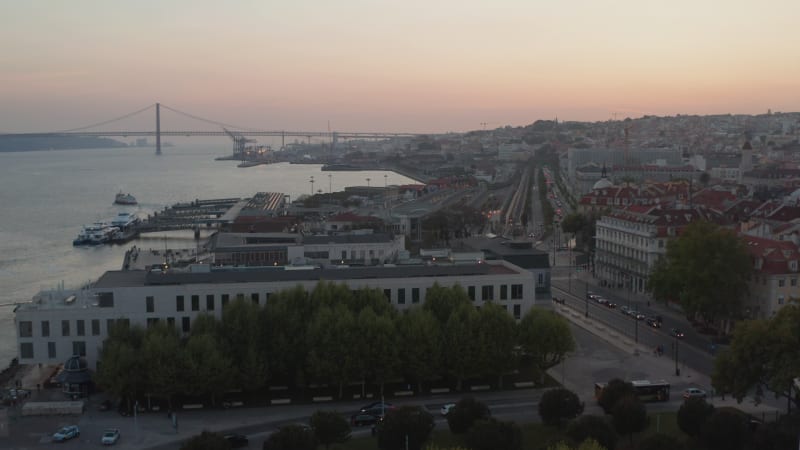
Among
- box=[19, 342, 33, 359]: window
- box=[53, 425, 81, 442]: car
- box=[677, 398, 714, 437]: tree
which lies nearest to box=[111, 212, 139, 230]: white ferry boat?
box=[19, 342, 33, 359]: window

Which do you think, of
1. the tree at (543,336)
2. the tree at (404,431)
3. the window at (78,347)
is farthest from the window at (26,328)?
the tree at (543,336)

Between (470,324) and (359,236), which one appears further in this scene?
(359,236)

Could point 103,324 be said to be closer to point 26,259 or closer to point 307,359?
point 307,359

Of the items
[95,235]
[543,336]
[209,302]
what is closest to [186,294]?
[209,302]

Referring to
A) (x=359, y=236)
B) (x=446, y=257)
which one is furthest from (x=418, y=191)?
(x=446, y=257)

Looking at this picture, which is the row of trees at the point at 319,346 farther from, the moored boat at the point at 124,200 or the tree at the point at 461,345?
the moored boat at the point at 124,200

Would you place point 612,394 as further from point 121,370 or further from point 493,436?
point 121,370
